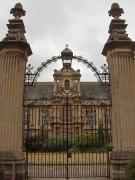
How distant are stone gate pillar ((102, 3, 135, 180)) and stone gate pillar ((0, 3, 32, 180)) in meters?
3.51

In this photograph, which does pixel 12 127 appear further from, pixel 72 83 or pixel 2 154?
pixel 72 83

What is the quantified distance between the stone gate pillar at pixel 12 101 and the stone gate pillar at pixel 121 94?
3508 mm

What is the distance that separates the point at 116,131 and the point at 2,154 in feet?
14.5

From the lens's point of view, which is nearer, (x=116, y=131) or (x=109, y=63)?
(x=116, y=131)

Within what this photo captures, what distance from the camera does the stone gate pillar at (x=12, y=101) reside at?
12.3 m

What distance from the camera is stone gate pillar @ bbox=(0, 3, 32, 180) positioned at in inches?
485

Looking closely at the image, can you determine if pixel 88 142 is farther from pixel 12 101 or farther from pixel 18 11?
pixel 18 11

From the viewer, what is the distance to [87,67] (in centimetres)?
1415

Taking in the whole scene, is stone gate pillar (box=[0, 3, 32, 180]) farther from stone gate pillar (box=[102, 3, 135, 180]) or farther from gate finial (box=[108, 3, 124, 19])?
gate finial (box=[108, 3, 124, 19])

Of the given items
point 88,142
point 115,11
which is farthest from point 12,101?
point 88,142

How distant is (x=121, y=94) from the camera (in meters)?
13.3

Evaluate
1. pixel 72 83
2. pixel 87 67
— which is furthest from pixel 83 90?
pixel 87 67

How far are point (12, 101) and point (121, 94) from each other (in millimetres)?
4264

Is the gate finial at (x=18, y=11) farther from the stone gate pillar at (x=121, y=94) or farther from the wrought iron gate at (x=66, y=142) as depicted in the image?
the stone gate pillar at (x=121, y=94)
